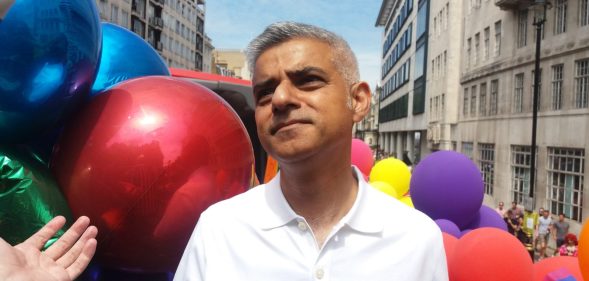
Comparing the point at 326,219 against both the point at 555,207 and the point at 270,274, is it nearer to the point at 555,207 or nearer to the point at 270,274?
the point at 270,274

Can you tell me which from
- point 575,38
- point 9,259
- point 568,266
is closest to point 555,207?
point 575,38

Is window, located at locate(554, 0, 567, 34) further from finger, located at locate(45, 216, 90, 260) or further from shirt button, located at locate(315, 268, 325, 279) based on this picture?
finger, located at locate(45, 216, 90, 260)

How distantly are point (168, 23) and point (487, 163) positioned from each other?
3978 centimetres

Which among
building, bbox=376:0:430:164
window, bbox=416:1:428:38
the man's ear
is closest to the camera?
the man's ear

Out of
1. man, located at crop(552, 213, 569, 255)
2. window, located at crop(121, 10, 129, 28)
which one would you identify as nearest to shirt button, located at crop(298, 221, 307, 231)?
man, located at crop(552, 213, 569, 255)

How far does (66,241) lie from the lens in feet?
5.06

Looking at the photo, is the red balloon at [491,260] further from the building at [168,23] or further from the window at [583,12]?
the building at [168,23]

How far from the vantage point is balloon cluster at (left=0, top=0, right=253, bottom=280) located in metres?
1.76

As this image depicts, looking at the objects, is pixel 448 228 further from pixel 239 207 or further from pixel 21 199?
pixel 21 199

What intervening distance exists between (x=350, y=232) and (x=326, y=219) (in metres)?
0.11

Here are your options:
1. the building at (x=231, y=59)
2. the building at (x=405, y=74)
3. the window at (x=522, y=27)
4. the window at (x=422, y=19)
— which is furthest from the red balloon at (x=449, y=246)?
the building at (x=231, y=59)

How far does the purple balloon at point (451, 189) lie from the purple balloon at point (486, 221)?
162 mm

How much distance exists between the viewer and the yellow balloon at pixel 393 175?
706cm

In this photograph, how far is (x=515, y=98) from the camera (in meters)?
18.4
